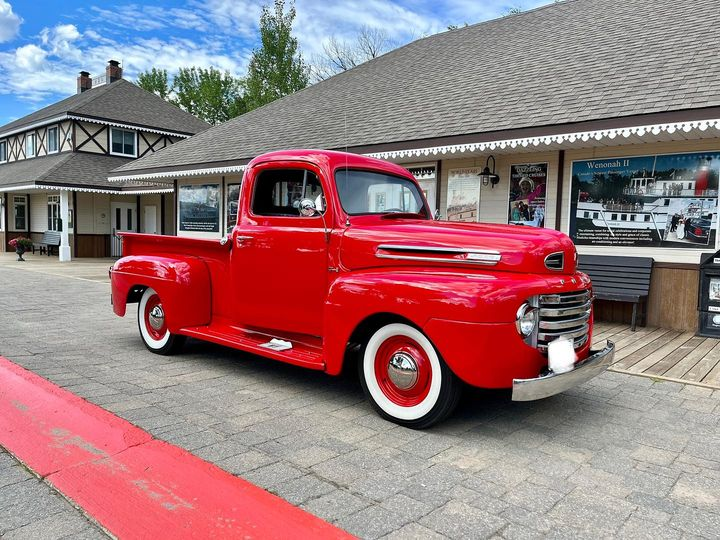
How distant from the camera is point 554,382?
349cm

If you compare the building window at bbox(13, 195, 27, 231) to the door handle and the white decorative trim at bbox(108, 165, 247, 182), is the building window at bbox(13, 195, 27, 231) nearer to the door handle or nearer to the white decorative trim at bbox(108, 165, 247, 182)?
the white decorative trim at bbox(108, 165, 247, 182)

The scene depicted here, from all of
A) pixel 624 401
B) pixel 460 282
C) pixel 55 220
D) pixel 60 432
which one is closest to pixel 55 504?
pixel 60 432

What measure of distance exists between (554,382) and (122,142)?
25.9 metres

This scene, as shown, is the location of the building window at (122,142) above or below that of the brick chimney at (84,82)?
below

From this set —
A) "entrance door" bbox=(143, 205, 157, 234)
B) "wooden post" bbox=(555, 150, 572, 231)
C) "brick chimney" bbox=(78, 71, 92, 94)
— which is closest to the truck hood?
"wooden post" bbox=(555, 150, 572, 231)

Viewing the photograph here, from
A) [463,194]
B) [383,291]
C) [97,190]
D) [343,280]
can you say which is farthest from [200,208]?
[383,291]

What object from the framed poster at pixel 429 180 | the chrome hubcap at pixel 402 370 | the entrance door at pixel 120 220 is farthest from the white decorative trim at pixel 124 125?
the chrome hubcap at pixel 402 370

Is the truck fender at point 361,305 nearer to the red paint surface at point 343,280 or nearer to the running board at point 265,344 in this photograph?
the red paint surface at point 343,280

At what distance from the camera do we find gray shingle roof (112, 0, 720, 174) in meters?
8.06

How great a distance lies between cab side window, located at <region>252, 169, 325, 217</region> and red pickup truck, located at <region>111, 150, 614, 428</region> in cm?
1

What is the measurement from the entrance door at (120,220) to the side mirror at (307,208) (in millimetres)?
21644

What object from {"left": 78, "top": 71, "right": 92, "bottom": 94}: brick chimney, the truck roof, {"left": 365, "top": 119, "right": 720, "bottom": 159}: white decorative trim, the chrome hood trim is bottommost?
the chrome hood trim

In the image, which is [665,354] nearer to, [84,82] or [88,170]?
[88,170]

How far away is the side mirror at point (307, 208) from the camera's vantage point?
4348mm
